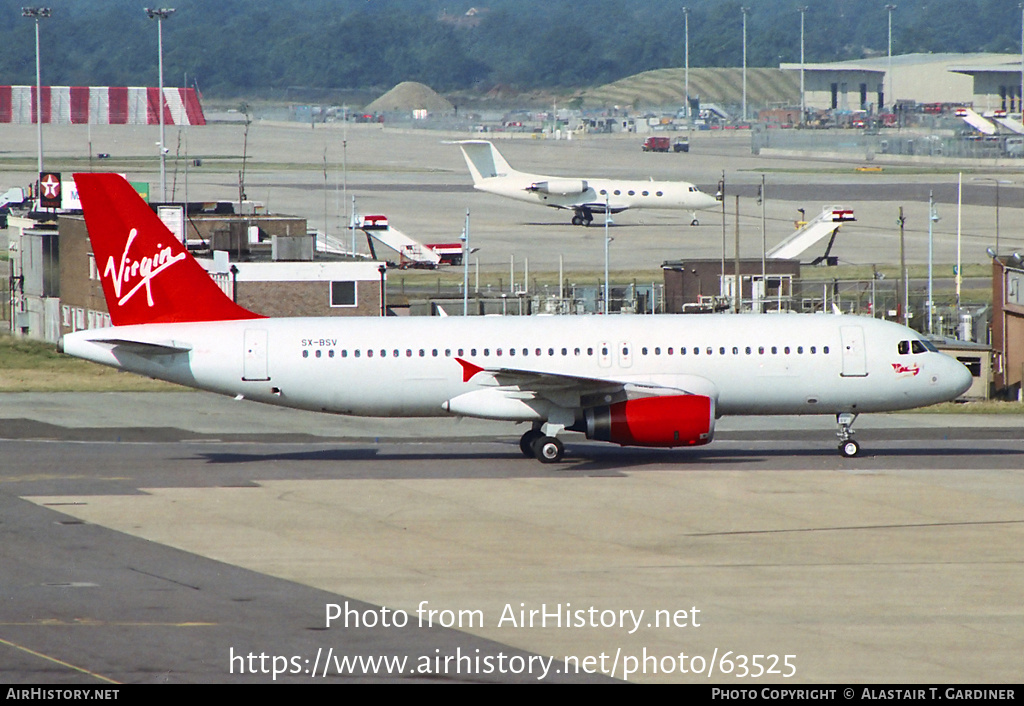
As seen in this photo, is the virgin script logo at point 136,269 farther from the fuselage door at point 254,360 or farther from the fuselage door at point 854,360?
the fuselage door at point 854,360

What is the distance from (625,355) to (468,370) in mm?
4291

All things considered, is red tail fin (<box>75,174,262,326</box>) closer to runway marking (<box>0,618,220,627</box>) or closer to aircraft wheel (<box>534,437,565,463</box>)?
aircraft wheel (<box>534,437,565,463</box>)

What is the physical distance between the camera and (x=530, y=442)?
3922 cm

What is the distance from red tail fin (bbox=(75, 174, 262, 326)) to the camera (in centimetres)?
3834

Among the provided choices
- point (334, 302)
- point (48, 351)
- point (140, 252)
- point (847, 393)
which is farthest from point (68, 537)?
point (48, 351)

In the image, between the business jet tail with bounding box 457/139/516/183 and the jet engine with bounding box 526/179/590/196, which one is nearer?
the jet engine with bounding box 526/179/590/196

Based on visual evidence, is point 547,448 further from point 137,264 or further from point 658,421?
point 137,264

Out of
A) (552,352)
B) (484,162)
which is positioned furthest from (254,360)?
(484,162)

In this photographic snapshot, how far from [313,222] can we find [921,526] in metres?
84.5

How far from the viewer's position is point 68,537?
2973 cm

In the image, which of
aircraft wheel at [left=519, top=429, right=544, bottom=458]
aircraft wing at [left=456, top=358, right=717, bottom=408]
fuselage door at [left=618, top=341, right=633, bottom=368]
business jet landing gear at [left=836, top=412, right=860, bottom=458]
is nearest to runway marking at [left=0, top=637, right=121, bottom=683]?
aircraft wing at [left=456, top=358, right=717, bottom=408]

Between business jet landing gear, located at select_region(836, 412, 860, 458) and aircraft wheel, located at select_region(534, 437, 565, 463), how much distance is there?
7.90 m

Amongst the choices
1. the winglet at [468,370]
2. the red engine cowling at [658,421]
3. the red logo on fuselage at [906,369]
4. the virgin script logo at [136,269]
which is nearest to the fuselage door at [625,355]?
the red engine cowling at [658,421]

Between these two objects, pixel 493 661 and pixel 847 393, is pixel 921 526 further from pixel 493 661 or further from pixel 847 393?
pixel 493 661
